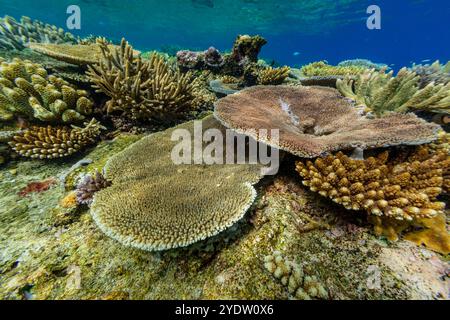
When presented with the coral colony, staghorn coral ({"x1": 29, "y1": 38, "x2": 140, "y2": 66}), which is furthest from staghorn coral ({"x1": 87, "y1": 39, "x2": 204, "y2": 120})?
staghorn coral ({"x1": 29, "y1": 38, "x2": 140, "y2": 66})

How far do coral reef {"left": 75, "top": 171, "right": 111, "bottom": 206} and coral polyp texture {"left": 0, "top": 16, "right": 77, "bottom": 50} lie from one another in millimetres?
6160

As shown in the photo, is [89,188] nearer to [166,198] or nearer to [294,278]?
[166,198]

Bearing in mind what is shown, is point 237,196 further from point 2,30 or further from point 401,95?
point 2,30

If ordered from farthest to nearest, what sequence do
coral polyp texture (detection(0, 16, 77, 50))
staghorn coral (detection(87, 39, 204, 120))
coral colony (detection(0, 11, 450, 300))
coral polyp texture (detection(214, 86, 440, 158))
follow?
coral polyp texture (detection(0, 16, 77, 50))
staghorn coral (detection(87, 39, 204, 120))
coral polyp texture (detection(214, 86, 440, 158))
coral colony (detection(0, 11, 450, 300))

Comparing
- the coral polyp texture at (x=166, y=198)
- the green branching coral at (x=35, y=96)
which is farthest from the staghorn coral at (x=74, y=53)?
the coral polyp texture at (x=166, y=198)

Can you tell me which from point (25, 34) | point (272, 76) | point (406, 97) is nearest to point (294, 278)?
point (406, 97)

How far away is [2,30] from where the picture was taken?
617cm

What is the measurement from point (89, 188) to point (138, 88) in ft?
6.32

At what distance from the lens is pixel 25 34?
6.74 metres

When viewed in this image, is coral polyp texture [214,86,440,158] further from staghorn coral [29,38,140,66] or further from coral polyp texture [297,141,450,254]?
staghorn coral [29,38,140,66]

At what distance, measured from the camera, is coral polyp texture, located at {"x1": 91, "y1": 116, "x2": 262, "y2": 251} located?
5.97 ft

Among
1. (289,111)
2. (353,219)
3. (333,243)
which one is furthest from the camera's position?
(289,111)
